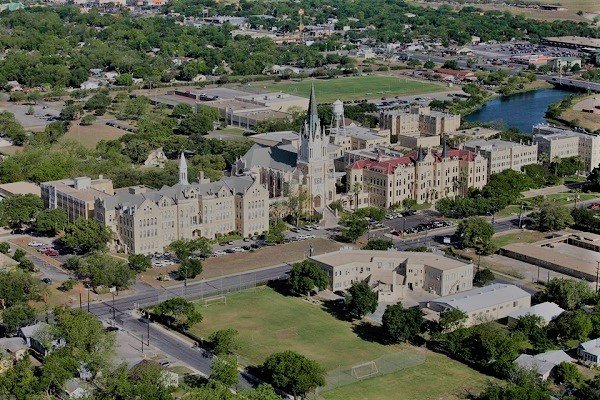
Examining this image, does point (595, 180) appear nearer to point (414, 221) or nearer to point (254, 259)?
point (414, 221)

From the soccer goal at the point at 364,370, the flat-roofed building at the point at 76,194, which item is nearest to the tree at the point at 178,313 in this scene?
the soccer goal at the point at 364,370

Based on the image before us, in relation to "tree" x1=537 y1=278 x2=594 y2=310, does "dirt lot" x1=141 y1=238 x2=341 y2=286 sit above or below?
below

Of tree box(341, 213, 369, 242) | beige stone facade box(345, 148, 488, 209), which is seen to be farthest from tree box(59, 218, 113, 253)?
beige stone facade box(345, 148, 488, 209)

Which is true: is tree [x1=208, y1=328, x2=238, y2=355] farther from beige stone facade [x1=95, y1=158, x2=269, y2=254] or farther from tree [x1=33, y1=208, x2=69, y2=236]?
tree [x1=33, y1=208, x2=69, y2=236]

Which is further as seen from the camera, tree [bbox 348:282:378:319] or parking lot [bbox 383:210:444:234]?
parking lot [bbox 383:210:444:234]

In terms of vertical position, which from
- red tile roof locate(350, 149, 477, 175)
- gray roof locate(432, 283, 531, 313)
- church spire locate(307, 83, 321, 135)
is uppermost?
church spire locate(307, 83, 321, 135)

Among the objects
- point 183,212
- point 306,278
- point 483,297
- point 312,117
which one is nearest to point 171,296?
point 306,278

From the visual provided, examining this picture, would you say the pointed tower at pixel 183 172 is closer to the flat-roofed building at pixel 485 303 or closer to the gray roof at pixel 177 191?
the gray roof at pixel 177 191
